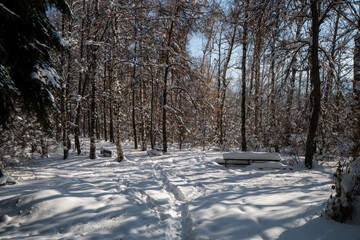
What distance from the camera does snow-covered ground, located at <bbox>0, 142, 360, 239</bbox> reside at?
281 centimetres

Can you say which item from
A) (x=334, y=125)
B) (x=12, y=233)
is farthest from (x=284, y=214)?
(x=334, y=125)

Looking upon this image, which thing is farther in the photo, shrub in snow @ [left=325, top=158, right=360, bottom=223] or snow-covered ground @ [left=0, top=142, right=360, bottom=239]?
snow-covered ground @ [left=0, top=142, right=360, bottom=239]

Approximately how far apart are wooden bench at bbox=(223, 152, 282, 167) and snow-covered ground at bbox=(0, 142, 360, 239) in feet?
4.44

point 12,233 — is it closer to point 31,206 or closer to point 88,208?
point 31,206

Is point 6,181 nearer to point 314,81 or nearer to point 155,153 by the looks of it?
point 155,153

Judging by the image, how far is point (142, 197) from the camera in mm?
4512

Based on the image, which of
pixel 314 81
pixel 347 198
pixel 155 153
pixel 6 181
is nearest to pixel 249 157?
pixel 314 81

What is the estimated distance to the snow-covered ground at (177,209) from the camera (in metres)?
2.81

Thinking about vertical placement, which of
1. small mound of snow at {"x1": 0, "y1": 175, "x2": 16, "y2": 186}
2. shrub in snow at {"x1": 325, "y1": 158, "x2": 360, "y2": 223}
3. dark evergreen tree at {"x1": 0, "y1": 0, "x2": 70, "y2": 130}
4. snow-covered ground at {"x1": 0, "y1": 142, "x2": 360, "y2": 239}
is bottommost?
snow-covered ground at {"x1": 0, "y1": 142, "x2": 360, "y2": 239}

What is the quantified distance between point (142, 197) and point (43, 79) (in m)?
3.45

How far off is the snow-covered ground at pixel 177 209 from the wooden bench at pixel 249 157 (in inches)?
53.3

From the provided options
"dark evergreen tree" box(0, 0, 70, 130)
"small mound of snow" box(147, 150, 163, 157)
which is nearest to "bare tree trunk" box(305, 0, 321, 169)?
"small mound of snow" box(147, 150, 163, 157)

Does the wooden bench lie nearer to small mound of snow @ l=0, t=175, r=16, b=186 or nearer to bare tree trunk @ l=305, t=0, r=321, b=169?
bare tree trunk @ l=305, t=0, r=321, b=169

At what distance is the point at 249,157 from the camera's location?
24.6 ft
